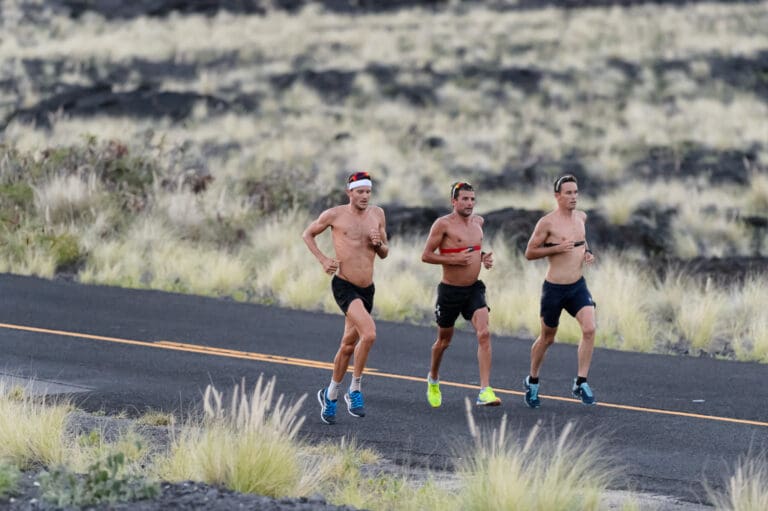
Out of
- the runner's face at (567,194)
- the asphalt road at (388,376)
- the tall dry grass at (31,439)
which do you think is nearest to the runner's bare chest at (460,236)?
the runner's face at (567,194)

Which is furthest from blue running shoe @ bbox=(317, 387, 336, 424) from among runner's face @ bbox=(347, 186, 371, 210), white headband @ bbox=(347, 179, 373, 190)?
white headband @ bbox=(347, 179, 373, 190)

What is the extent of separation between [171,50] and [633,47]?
18.2 m

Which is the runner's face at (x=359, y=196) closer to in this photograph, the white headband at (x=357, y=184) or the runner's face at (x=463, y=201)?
the white headband at (x=357, y=184)

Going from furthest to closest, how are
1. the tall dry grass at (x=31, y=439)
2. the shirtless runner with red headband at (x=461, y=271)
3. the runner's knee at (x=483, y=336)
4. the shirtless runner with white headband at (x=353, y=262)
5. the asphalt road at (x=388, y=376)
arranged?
1. the shirtless runner with red headband at (x=461, y=271)
2. the runner's knee at (x=483, y=336)
3. the shirtless runner with white headband at (x=353, y=262)
4. the asphalt road at (x=388, y=376)
5. the tall dry grass at (x=31, y=439)

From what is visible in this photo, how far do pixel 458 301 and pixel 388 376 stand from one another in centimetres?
194

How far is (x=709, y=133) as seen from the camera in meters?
39.9

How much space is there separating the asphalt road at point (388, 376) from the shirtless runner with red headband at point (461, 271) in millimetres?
331

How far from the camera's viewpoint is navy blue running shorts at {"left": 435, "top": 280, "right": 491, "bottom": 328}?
11727 mm

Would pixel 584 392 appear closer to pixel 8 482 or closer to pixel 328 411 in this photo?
pixel 328 411

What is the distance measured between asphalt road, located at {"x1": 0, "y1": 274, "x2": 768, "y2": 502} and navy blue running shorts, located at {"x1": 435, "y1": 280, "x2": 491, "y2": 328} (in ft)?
2.48

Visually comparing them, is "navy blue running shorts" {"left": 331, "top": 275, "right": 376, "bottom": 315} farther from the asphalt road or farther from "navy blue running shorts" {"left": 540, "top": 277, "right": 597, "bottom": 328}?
"navy blue running shorts" {"left": 540, "top": 277, "right": 597, "bottom": 328}

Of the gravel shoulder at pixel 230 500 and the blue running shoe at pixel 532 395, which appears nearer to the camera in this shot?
the gravel shoulder at pixel 230 500

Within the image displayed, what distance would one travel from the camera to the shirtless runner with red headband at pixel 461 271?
A: 11555mm

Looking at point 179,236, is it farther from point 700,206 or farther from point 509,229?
point 700,206
